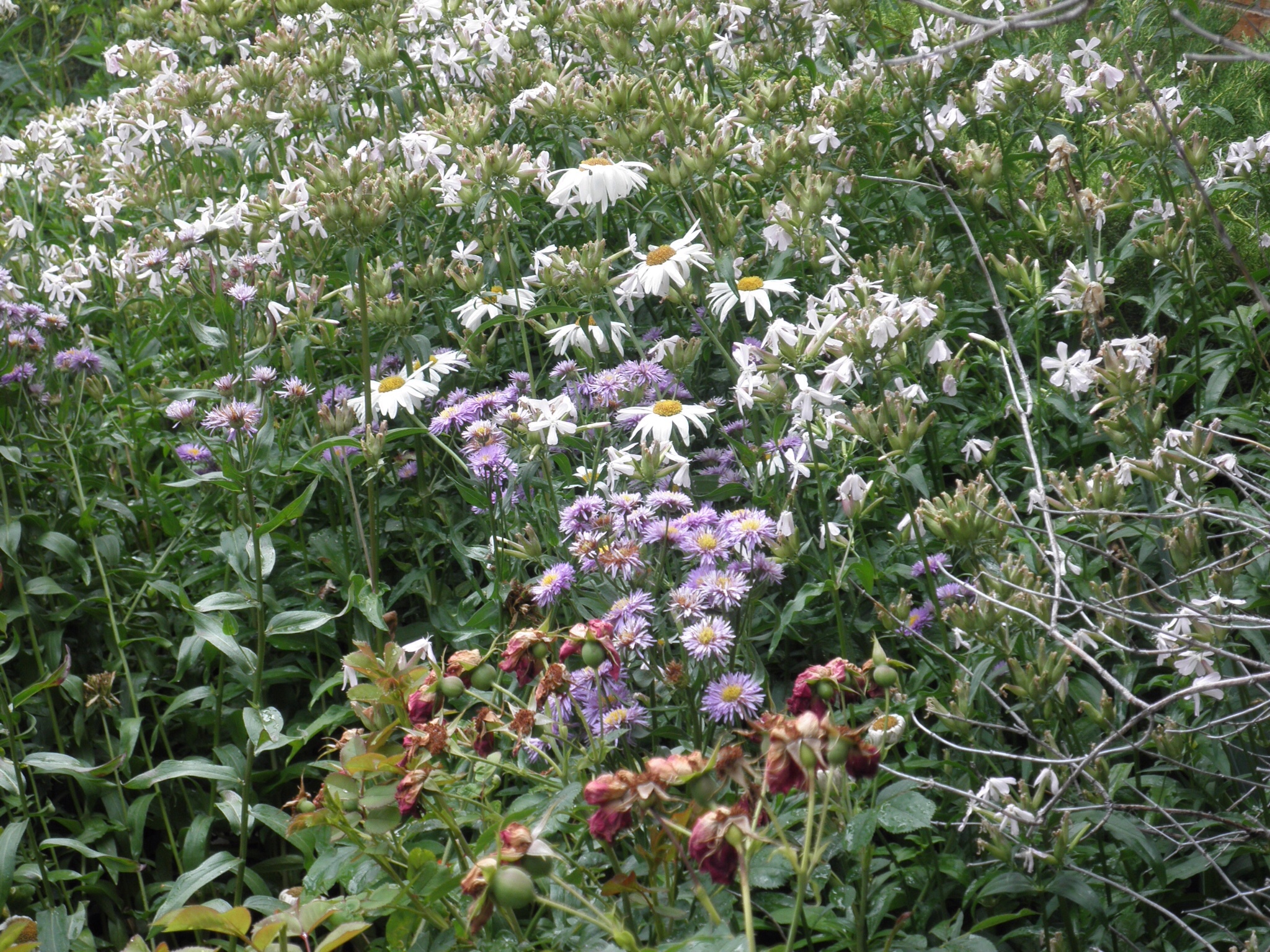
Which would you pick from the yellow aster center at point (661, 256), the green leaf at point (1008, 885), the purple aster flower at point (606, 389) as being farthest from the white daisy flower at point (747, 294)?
the green leaf at point (1008, 885)

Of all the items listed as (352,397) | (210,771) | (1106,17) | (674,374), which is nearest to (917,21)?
(1106,17)

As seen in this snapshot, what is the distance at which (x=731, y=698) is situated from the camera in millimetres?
1788

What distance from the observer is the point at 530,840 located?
1074 mm

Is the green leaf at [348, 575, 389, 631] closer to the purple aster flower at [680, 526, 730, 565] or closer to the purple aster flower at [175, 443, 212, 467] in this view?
the purple aster flower at [680, 526, 730, 565]

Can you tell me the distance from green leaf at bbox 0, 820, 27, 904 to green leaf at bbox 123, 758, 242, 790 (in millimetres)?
196

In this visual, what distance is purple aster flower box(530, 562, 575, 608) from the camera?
1.94m

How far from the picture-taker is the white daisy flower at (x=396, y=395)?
2.43m

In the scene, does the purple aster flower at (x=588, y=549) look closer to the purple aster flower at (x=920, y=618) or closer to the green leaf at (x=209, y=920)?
the purple aster flower at (x=920, y=618)

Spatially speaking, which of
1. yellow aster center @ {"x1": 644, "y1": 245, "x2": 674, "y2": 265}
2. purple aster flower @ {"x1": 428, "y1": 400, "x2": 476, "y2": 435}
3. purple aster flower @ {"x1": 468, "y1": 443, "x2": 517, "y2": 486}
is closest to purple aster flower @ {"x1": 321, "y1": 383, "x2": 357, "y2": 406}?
purple aster flower @ {"x1": 428, "y1": 400, "x2": 476, "y2": 435}

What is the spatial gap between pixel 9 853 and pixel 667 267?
1683 mm

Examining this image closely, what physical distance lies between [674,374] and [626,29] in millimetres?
961

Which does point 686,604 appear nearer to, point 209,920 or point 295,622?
point 295,622

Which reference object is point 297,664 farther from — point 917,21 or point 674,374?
point 917,21

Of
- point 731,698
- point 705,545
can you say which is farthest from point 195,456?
point 731,698
